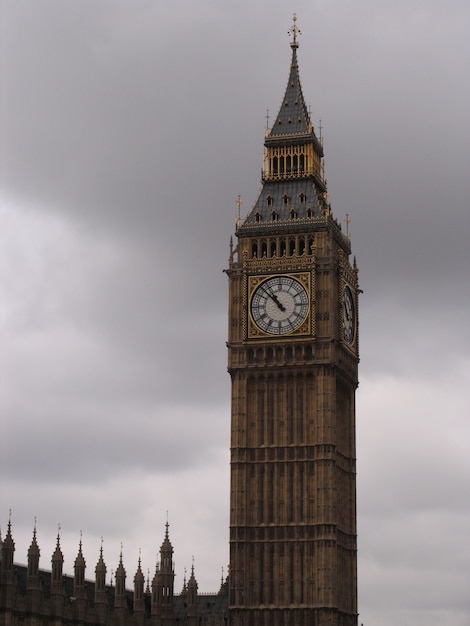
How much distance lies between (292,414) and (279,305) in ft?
25.5

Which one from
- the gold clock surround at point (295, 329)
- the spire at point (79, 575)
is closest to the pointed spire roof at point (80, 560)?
the spire at point (79, 575)

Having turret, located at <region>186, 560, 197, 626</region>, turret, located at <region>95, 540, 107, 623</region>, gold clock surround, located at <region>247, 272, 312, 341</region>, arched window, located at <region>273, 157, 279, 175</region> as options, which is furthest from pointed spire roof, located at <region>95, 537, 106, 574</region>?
arched window, located at <region>273, 157, 279, 175</region>

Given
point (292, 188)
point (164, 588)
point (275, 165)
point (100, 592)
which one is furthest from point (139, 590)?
point (275, 165)

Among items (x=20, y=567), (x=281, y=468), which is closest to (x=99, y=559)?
(x=20, y=567)

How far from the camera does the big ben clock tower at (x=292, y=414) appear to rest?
11362cm

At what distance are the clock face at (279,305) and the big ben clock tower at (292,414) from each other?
71 millimetres

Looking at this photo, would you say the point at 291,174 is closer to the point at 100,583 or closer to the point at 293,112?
the point at 293,112

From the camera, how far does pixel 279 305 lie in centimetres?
11788

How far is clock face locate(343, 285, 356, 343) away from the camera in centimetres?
12000

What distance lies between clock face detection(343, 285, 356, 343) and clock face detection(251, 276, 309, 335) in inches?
157

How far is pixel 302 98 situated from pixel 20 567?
1709 inches

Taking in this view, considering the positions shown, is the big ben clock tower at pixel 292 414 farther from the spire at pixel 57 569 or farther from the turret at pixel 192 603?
the spire at pixel 57 569

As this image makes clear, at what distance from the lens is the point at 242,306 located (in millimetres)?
118938

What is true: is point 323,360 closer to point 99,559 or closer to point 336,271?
point 336,271
